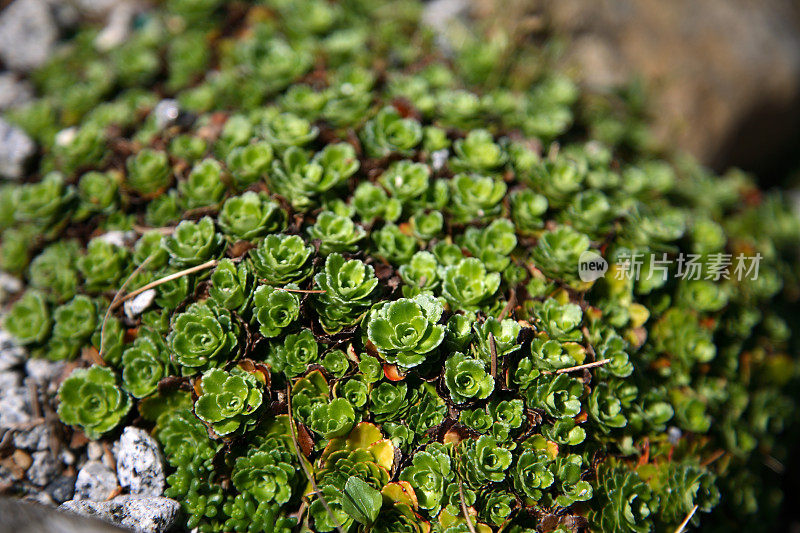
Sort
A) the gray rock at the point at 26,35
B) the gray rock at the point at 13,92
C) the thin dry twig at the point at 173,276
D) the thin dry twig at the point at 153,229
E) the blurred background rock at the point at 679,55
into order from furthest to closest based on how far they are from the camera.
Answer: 1. the blurred background rock at the point at 679,55
2. the gray rock at the point at 26,35
3. the gray rock at the point at 13,92
4. the thin dry twig at the point at 153,229
5. the thin dry twig at the point at 173,276

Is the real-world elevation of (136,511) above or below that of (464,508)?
above

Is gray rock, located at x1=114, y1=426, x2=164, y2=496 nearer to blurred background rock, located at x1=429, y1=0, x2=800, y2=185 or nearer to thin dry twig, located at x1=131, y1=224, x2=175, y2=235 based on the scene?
thin dry twig, located at x1=131, y1=224, x2=175, y2=235

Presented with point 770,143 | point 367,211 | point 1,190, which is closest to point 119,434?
point 367,211

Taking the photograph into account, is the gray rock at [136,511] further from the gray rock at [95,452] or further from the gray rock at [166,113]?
the gray rock at [166,113]

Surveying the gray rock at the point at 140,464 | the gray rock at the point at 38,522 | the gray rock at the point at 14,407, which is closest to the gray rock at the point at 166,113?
the gray rock at the point at 14,407

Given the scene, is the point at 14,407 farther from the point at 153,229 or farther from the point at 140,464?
the point at 153,229

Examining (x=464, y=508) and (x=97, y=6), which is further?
(x=97, y=6)

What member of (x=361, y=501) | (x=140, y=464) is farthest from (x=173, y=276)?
(x=361, y=501)
